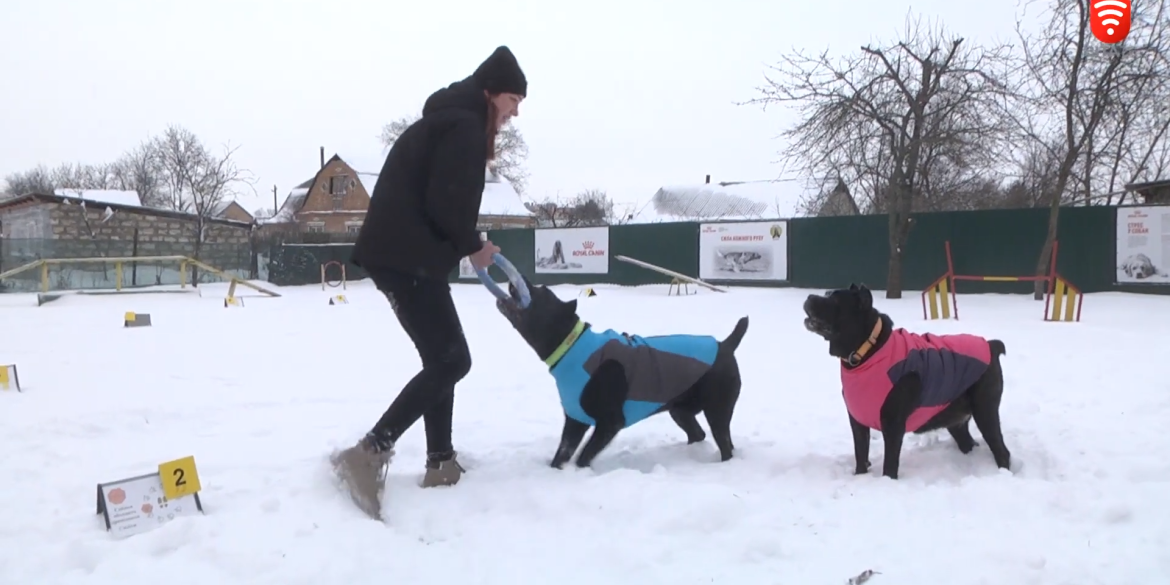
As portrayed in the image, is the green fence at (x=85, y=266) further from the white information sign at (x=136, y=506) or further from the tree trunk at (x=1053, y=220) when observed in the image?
the white information sign at (x=136, y=506)

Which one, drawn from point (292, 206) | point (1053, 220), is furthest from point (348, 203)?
point (1053, 220)

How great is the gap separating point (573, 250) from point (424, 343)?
19.3 metres

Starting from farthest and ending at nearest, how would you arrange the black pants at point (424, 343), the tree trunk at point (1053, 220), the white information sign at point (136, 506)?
the tree trunk at point (1053, 220)
the black pants at point (424, 343)
the white information sign at point (136, 506)

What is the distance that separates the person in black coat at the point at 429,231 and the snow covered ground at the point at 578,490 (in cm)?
30

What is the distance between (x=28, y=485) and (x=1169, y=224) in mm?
16237

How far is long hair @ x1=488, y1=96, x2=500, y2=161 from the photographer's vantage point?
130 inches

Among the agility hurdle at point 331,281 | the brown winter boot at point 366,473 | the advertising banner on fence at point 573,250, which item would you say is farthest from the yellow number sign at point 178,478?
the agility hurdle at point 331,281

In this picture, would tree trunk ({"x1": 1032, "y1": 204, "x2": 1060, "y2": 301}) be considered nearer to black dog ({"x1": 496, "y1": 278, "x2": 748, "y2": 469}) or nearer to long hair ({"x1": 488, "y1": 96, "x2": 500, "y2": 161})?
black dog ({"x1": 496, "y1": 278, "x2": 748, "y2": 469})

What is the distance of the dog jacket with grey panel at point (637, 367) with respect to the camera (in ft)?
12.2

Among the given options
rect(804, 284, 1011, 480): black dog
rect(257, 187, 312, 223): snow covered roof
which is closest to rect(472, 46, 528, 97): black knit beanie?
rect(804, 284, 1011, 480): black dog

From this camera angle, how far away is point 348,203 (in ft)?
147

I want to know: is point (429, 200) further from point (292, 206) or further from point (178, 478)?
point (292, 206)

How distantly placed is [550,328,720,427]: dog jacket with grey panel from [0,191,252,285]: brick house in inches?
908

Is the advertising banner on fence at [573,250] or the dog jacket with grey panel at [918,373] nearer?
the dog jacket with grey panel at [918,373]
